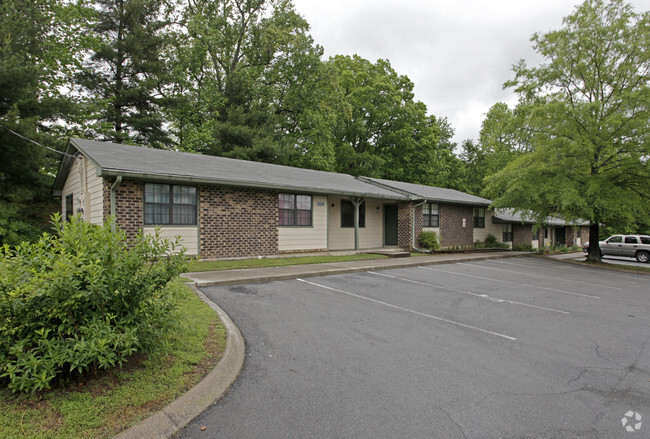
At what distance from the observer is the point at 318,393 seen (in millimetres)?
3354

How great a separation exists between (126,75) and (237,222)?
19150 millimetres

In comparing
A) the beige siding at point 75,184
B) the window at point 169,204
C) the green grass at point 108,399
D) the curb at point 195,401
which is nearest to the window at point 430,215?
the window at point 169,204

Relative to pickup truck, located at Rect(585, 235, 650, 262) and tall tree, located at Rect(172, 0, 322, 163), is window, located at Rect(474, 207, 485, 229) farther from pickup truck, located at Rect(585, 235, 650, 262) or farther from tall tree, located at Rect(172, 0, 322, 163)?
tall tree, located at Rect(172, 0, 322, 163)

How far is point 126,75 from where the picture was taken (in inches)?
970

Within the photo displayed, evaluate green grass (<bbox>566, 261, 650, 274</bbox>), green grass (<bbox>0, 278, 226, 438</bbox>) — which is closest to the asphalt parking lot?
green grass (<bbox>0, 278, 226, 438</bbox>)

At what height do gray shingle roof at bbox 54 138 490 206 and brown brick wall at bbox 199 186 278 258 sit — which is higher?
gray shingle roof at bbox 54 138 490 206

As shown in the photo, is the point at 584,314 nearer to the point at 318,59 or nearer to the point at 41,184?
the point at 41,184

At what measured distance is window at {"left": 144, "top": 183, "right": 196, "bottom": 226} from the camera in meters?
10.9

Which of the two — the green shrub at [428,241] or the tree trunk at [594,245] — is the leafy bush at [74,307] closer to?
the green shrub at [428,241]

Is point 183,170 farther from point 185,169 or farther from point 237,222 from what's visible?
point 237,222

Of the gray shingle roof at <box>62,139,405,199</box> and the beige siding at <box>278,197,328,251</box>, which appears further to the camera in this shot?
the beige siding at <box>278,197,328,251</box>

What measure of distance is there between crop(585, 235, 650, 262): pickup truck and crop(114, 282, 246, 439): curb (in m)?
28.0

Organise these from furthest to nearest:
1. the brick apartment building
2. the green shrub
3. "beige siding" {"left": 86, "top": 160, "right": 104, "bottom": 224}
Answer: the green shrub, the brick apartment building, "beige siding" {"left": 86, "top": 160, "right": 104, "bottom": 224}

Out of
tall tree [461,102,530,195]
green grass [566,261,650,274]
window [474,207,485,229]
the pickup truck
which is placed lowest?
green grass [566,261,650,274]
